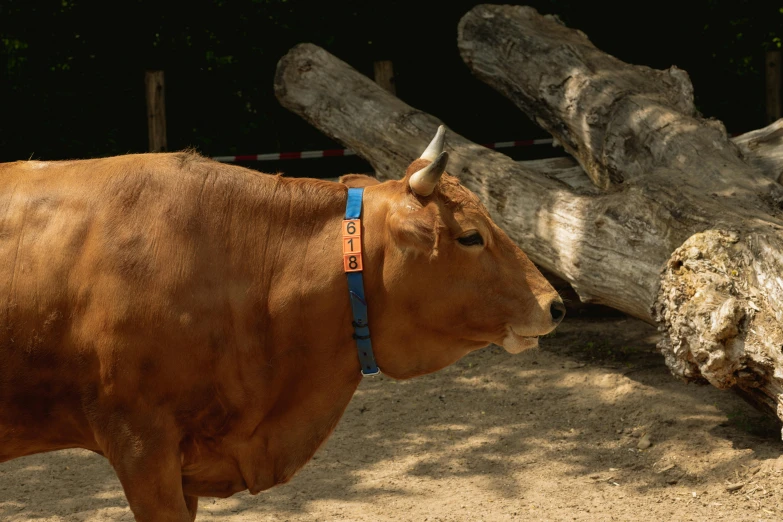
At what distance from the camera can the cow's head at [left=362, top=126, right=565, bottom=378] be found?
3.46 meters

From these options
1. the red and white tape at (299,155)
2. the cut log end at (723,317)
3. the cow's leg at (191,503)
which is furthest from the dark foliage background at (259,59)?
the cow's leg at (191,503)

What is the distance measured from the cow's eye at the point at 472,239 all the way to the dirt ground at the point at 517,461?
75.0 inches

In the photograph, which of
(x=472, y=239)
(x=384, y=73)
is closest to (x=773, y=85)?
(x=384, y=73)

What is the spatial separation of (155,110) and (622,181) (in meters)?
5.34

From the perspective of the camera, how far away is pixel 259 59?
10.5 m

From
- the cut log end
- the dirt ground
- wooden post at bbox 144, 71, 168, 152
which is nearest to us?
the cut log end

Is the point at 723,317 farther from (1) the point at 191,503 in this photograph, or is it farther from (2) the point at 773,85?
(2) the point at 773,85

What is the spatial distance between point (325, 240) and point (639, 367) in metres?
3.82

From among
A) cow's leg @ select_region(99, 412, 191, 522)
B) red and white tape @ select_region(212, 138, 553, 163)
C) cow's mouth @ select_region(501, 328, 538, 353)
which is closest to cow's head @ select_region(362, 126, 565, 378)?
cow's mouth @ select_region(501, 328, 538, 353)

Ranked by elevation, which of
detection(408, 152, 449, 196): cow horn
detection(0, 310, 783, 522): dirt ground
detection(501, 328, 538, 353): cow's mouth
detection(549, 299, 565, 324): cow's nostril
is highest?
detection(408, 152, 449, 196): cow horn

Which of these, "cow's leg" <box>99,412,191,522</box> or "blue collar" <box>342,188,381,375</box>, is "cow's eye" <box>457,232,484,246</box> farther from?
"cow's leg" <box>99,412,191,522</box>

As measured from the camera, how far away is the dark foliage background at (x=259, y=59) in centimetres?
991

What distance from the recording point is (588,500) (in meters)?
4.99

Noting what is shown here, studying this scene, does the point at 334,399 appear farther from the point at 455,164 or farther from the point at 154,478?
the point at 455,164
